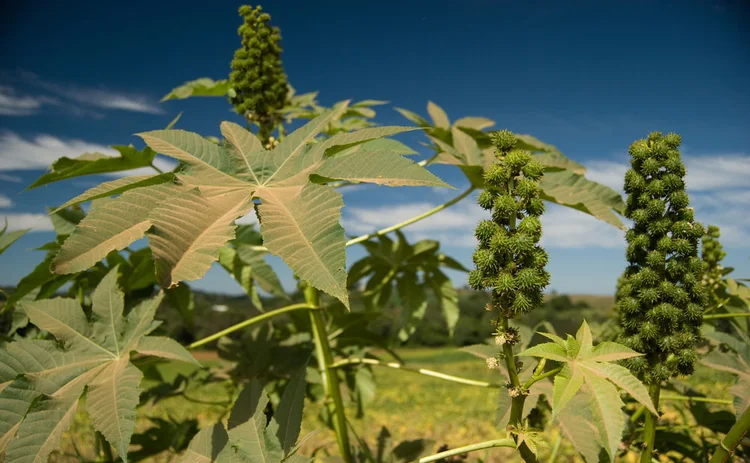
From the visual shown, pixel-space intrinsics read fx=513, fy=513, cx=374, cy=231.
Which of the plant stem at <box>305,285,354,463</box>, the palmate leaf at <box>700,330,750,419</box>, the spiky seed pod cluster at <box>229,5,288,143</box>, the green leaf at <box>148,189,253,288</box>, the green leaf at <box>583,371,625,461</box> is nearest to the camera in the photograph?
the green leaf at <box>583,371,625,461</box>

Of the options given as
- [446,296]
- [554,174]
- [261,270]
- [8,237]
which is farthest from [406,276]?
[8,237]

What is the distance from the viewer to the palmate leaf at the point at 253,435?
1283 mm

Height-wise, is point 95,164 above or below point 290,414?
above

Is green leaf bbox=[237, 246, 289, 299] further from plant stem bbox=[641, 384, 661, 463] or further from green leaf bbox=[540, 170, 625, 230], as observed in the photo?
plant stem bbox=[641, 384, 661, 463]

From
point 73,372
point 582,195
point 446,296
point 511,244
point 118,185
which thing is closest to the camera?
point 511,244

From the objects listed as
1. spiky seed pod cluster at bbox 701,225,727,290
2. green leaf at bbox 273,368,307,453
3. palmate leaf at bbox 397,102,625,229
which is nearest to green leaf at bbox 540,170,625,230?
palmate leaf at bbox 397,102,625,229

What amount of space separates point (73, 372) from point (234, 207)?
2.56 feet

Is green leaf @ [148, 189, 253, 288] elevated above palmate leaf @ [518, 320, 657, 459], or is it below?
above

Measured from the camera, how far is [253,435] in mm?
1307

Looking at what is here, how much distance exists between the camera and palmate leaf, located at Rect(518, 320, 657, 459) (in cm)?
89

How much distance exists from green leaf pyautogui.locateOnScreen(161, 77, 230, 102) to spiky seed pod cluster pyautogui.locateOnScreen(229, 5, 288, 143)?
11cm

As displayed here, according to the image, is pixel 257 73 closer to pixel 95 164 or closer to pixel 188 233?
pixel 95 164

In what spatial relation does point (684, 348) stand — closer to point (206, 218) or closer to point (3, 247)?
point (206, 218)

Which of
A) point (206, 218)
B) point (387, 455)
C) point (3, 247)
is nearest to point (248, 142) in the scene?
point (206, 218)
